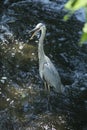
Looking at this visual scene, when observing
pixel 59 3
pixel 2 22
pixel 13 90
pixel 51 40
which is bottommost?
pixel 13 90

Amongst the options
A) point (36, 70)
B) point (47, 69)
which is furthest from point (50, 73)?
point (36, 70)

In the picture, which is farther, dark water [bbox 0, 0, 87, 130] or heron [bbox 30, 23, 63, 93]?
heron [bbox 30, 23, 63, 93]

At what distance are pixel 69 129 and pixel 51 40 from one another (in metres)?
2.79

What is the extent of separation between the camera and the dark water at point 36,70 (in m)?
5.38

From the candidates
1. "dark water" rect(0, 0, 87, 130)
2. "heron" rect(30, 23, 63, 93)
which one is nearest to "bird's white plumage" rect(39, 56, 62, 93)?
"heron" rect(30, 23, 63, 93)

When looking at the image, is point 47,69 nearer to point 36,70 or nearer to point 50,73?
point 50,73

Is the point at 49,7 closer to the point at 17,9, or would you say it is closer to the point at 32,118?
the point at 17,9

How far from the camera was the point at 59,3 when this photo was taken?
30.3 ft

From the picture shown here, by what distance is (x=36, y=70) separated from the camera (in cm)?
665

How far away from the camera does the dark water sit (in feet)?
17.7

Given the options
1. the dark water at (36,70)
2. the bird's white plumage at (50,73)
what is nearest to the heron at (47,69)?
the bird's white plumage at (50,73)

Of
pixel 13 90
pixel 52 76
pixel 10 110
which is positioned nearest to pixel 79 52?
pixel 52 76

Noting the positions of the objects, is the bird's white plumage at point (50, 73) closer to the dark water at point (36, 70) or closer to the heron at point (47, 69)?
the heron at point (47, 69)

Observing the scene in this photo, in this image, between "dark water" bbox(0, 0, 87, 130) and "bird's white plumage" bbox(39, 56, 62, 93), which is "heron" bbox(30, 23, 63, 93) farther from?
"dark water" bbox(0, 0, 87, 130)
